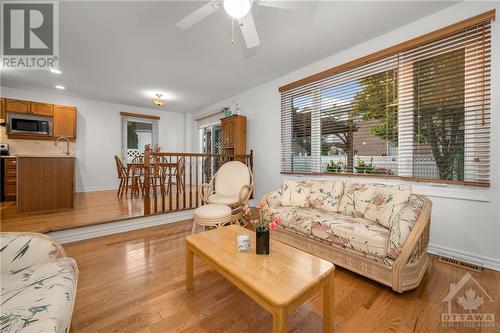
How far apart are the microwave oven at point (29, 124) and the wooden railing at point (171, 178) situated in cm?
249

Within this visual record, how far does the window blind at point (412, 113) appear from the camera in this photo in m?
2.00

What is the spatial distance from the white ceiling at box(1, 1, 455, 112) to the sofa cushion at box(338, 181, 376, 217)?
1.94 metres

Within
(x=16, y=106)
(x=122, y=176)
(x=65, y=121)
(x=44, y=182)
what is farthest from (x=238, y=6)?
(x=16, y=106)

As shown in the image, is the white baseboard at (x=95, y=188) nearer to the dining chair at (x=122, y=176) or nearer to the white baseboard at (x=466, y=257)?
the dining chair at (x=122, y=176)

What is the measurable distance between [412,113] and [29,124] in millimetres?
7087

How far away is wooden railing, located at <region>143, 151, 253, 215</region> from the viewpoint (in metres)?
3.28

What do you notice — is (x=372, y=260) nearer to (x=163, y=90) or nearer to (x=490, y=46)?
(x=490, y=46)

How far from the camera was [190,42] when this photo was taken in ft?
9.20

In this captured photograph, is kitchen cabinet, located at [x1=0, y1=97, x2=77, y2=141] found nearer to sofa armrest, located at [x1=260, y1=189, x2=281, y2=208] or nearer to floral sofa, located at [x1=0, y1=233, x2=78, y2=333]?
floral sofa, located at [x1=0, y1=233, x2=78, y2=333]

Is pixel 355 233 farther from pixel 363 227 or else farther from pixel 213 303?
pixel 213 303

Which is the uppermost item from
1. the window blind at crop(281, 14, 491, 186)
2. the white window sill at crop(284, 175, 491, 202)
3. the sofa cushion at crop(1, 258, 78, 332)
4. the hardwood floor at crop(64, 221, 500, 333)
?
the window blind at crop(281, 14, 491, 186)

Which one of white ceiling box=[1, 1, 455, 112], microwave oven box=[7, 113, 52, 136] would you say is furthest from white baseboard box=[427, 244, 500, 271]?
microwave oven box=[7, 113, 52, 136]

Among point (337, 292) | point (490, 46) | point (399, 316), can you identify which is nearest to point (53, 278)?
point (337, 292)

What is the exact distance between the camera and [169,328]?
1294 millimetres
